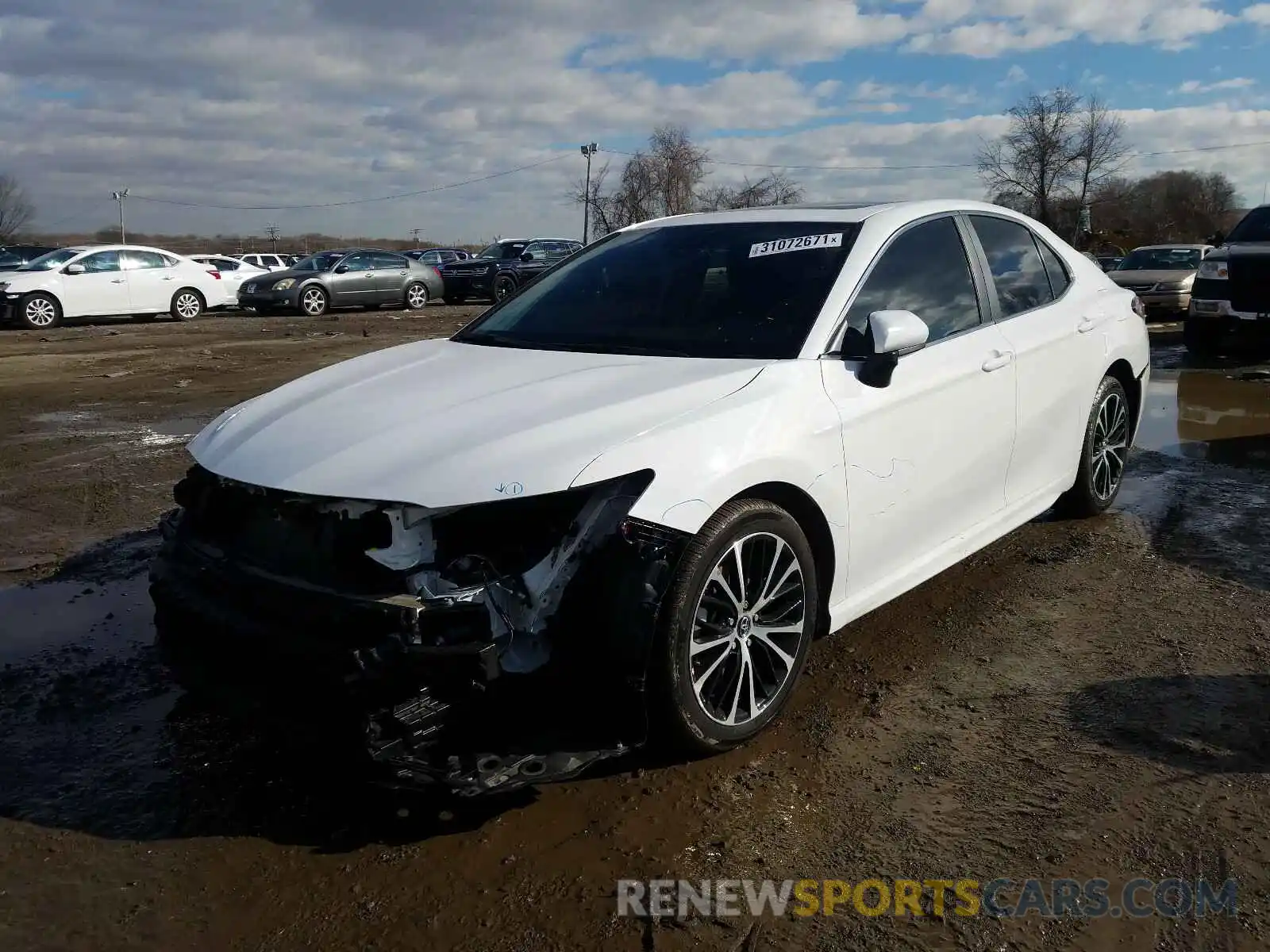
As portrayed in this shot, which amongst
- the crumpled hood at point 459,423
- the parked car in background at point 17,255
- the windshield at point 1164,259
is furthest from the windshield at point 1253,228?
the parked car in background at point 17,255

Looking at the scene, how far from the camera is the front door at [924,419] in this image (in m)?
3.66

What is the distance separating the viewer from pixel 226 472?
10.6 feet

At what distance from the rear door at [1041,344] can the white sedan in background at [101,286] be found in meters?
20.0

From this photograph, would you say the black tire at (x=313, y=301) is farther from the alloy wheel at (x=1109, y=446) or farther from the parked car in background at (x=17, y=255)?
the alloy wheel at (x=1109, y=446)

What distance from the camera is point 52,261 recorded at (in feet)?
68.5

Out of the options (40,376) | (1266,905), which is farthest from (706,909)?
(40,376)

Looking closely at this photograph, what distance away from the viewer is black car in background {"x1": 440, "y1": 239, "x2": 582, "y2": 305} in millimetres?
27906

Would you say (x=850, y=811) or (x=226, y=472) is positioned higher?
(x=226, y=472)

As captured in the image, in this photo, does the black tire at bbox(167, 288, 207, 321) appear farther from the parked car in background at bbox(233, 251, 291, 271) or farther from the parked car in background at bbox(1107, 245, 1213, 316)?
the parked car in background at bbox(1107, 245, 1213, 316)

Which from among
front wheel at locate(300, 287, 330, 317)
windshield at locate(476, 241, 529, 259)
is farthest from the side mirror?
windshield at locate(476, 241, 529, 259)

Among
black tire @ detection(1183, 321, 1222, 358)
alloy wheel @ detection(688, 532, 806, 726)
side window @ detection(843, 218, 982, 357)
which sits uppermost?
side window @ detection(843, 218, 982, 357)

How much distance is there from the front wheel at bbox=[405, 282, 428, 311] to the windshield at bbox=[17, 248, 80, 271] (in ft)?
23.3

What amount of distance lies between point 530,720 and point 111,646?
2.30 metres

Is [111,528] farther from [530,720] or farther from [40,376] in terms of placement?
[40,376]
